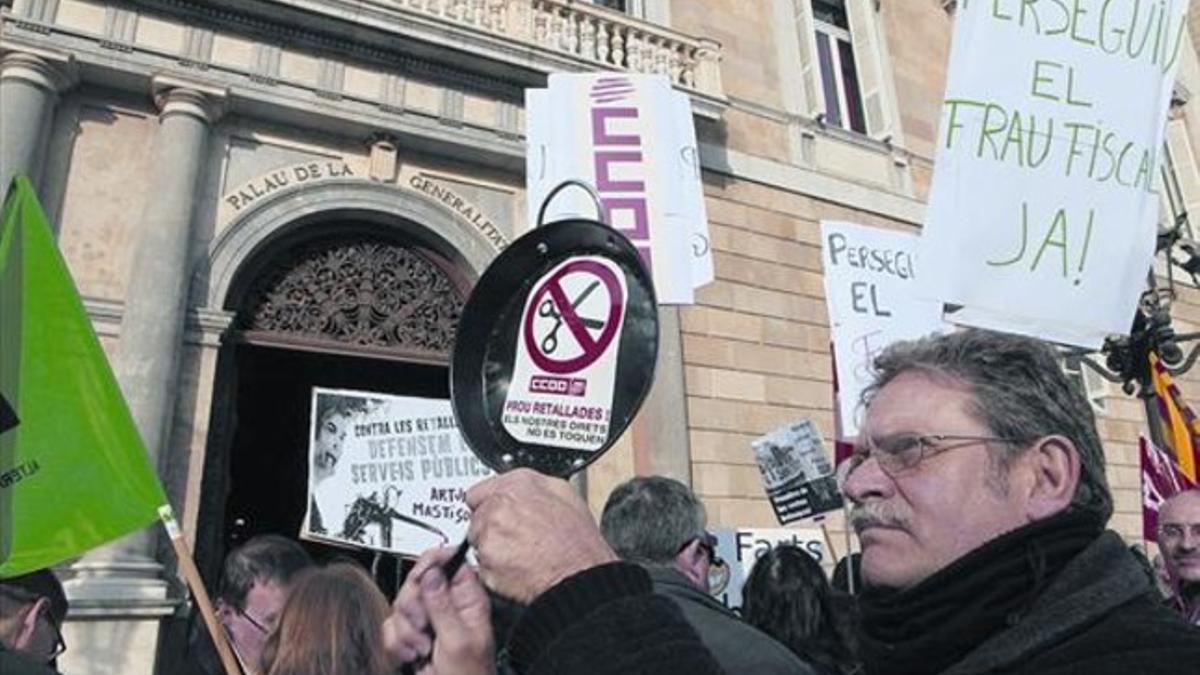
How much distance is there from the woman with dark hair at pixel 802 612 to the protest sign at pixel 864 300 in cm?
263

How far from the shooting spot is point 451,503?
5.25 metres

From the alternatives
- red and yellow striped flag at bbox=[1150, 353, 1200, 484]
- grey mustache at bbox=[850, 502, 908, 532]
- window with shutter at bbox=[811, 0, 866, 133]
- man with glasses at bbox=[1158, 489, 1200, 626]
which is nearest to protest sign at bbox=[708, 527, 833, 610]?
red and yellow striped flag at bbox=[1150, 353, 1200, 484]

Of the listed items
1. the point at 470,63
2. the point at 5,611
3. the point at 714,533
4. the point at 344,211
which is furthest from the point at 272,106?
A: the point at 5,611

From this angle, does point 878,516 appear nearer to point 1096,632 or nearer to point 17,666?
point 1096,632

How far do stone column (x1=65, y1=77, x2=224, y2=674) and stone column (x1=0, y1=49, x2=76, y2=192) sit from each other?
2.42ft

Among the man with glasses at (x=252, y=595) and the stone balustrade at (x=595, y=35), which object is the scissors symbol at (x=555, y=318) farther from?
the stone balustrade at (x=595, y=35)

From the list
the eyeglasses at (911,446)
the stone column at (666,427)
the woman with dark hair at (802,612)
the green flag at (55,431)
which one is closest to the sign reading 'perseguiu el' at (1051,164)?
the woman with dark hair at (802,612)

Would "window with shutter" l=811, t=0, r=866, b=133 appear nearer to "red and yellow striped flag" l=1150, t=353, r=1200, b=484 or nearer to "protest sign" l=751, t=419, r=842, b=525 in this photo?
"protest sign" l=751, t=419, r=842, b=525

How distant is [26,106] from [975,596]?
752cm

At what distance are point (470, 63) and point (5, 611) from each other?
6804 mm

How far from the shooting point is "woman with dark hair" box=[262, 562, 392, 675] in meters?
2.41

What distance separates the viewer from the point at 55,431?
2959mm

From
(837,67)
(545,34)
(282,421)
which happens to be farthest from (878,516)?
(837,67)

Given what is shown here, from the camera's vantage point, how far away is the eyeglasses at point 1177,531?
351 centimetres
